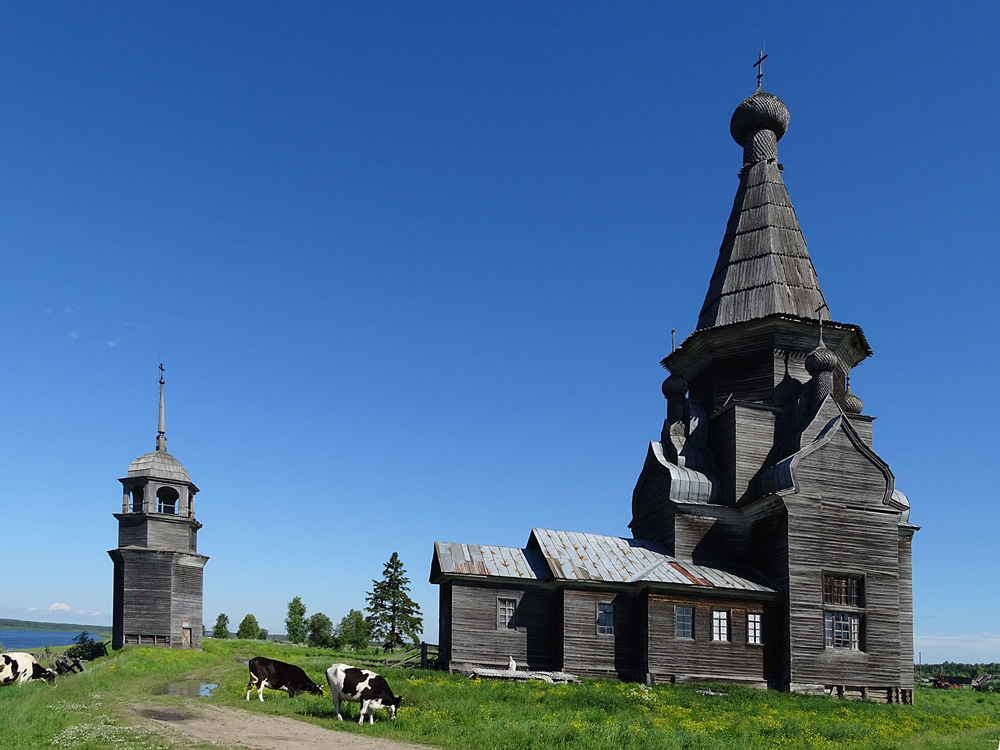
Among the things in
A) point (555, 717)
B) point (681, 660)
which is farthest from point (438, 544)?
point (555, 717)

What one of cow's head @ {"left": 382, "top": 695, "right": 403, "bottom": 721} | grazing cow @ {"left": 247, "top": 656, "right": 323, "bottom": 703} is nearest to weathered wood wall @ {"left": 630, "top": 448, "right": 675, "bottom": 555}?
grazing cow @ {"left": 247, "top": 656, "right": 323, "bottom": 703}

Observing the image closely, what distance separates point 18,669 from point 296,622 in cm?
4828

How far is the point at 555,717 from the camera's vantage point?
1916cm

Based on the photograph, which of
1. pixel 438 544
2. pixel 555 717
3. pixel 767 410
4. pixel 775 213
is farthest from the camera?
pixel 775 213

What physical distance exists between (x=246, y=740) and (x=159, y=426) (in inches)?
1539

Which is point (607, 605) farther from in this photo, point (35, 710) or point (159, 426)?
point (159, 426)

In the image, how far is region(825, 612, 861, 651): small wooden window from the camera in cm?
3103

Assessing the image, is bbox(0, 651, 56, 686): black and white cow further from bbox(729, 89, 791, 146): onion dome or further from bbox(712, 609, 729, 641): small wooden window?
bbox(729, 89, 791, 146): onion dome

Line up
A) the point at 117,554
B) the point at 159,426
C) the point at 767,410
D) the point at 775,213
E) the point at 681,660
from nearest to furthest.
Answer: the point at 681,660 → the point at 767,410 → the point at 775,213 → the point at 117,554 → the point at 159,426

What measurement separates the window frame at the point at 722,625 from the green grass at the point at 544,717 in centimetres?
280

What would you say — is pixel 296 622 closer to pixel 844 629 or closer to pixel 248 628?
pixel 248 628

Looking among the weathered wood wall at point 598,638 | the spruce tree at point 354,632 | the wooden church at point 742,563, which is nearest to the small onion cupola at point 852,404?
the wooden church at point 742,563

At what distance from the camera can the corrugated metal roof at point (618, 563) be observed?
3062cm

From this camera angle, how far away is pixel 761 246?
3881cm
